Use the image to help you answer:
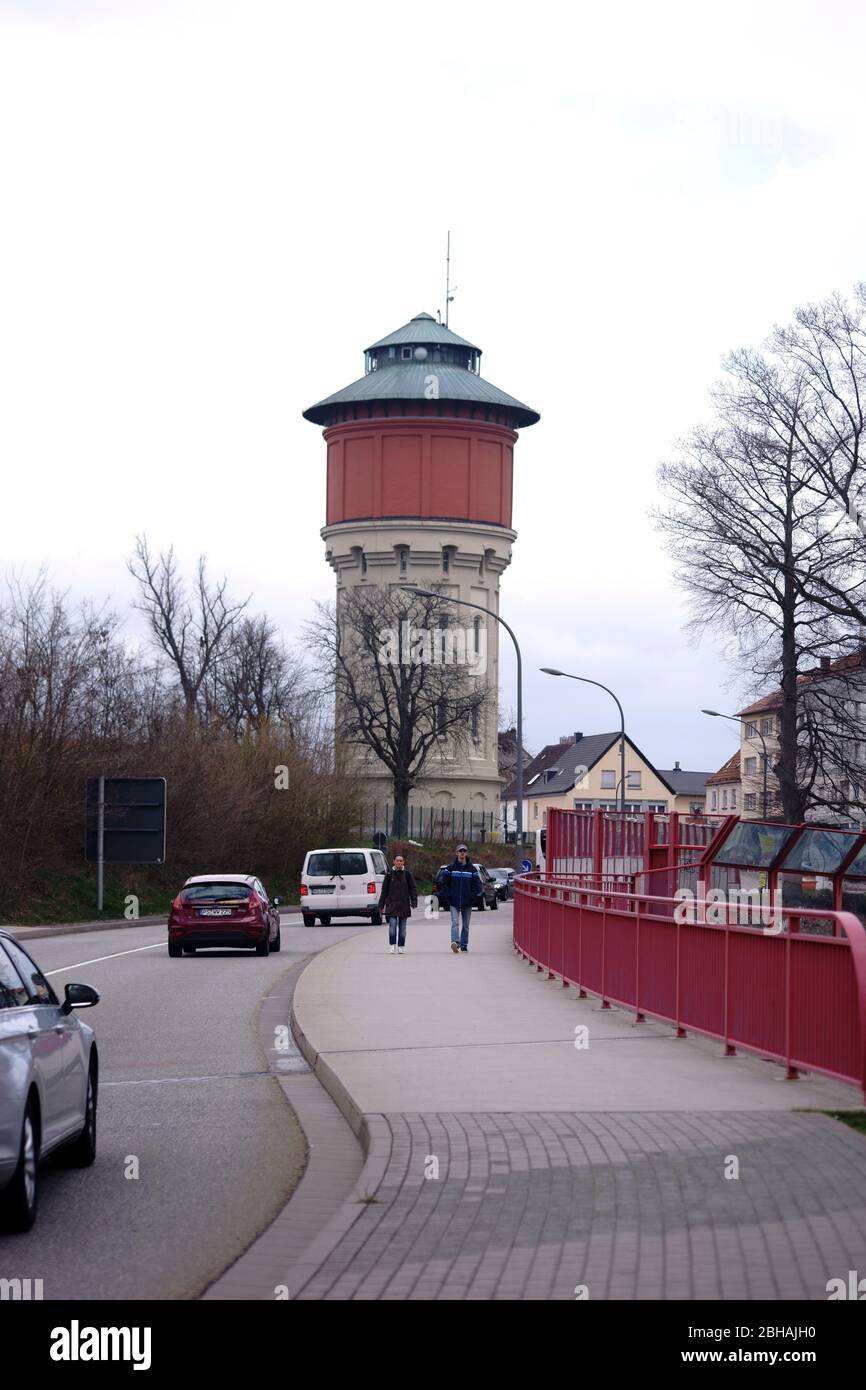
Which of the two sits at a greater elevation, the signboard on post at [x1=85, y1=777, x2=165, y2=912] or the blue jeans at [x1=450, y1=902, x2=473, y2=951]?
the signboard on post at [x1=85, y1=777, x2=165, y2=912]

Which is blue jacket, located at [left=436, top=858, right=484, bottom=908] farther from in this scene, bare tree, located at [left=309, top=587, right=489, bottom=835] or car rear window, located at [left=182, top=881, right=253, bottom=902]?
bare tree, located at [left=309, top=587, right=489, bottom=835]

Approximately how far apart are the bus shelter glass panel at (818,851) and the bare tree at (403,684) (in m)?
58.5

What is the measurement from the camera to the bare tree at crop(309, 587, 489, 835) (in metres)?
80.3

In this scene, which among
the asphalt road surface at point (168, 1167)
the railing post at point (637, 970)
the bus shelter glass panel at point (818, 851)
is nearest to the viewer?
the asphalt road surface at point (168, 1167)

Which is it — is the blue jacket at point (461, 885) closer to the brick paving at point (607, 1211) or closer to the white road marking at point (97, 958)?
the white road marking at point (97, 958)

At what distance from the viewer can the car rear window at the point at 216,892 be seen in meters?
31.9

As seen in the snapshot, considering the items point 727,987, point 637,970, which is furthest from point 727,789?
point 727,987

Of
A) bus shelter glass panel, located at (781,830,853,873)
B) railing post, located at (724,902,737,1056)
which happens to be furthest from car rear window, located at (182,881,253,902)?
railing post, located at (724,902,737,1056)

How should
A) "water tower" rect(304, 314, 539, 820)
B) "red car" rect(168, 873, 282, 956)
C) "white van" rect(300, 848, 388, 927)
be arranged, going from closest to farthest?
"red car" rect(168, 873, 282, 956) → "white van" rect(300, 848, 388, 927) → "water tower" rect(304, 314, 539, 820)

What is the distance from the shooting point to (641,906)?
57.5 feet

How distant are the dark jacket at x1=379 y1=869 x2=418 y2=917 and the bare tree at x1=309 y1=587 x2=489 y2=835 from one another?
161 ft

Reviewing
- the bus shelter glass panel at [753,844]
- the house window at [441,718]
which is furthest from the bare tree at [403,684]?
the bus shelter glass panel at [753,844]
